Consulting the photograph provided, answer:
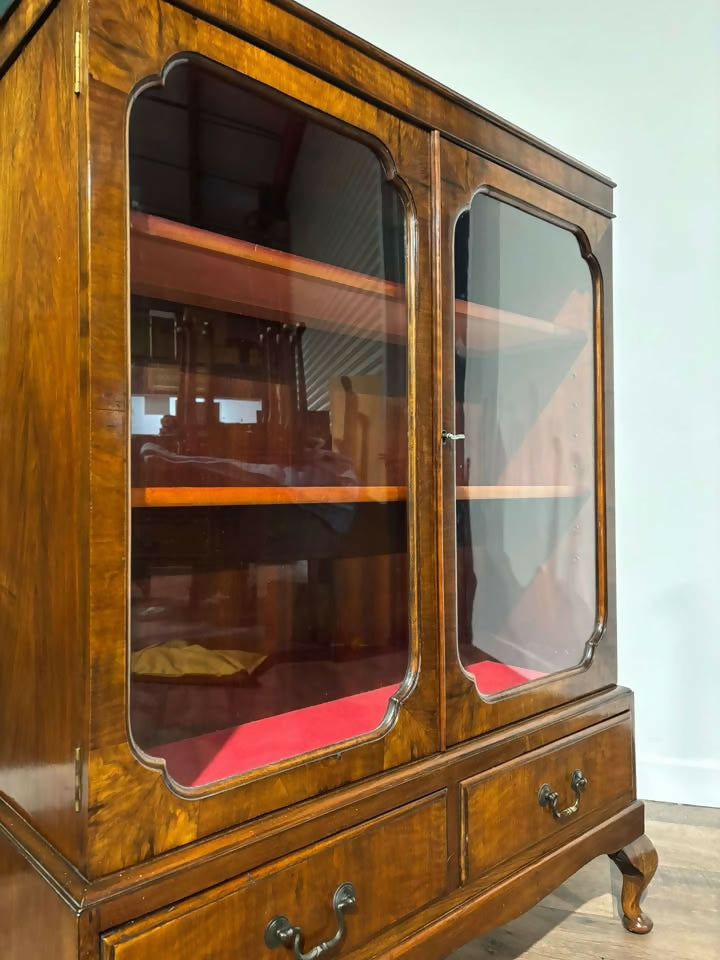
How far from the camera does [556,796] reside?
859mm

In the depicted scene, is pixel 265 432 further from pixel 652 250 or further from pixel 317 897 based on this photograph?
pixel 652 250

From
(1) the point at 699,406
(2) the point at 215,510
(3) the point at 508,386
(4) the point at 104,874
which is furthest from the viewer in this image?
(1) the point at 699,406

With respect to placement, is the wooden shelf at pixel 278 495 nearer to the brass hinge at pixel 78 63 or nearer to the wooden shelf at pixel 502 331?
the wooden shelf at pixel 502 331

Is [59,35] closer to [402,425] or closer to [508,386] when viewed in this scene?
[402,425]

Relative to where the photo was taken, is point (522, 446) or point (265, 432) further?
point (522, 446)

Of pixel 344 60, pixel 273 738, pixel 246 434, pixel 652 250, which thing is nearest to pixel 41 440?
pixel 246 434

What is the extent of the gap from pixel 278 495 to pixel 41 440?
236mm

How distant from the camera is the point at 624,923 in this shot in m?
1.00

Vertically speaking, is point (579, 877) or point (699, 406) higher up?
point (699, 406)

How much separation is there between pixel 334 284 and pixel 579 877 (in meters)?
0.98

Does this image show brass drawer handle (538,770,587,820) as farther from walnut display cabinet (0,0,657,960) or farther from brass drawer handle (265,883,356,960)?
brass drawer handle (265,883,356,960)

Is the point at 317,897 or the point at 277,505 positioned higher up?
the point at 277,505

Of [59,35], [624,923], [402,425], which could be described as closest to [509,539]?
Result: [402,425]

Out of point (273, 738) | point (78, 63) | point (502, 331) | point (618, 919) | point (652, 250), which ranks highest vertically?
point (652, 250)
